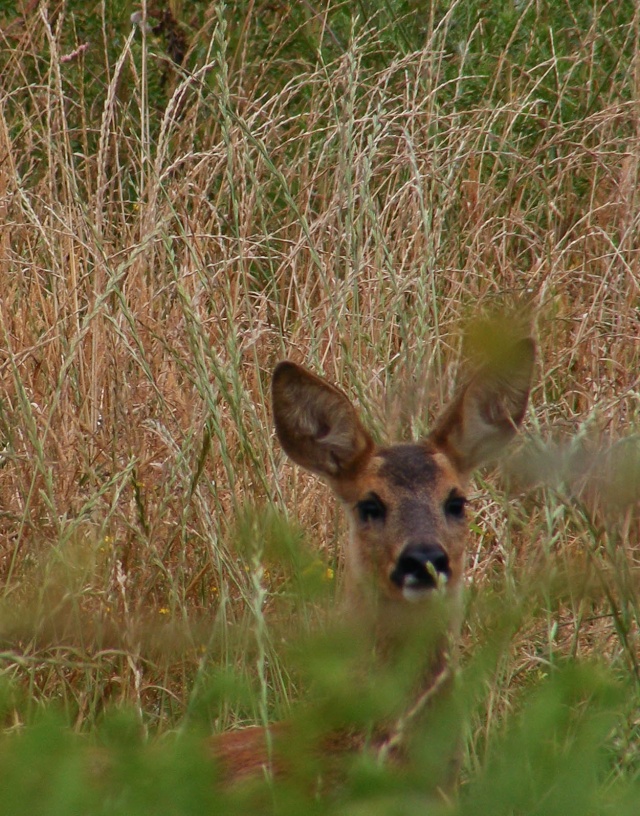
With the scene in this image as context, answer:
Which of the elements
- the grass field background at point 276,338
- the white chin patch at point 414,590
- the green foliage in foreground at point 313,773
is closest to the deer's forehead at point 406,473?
the grass field background at point 276,338

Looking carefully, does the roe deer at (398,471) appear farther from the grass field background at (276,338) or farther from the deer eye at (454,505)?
the grass field background at (276,338)

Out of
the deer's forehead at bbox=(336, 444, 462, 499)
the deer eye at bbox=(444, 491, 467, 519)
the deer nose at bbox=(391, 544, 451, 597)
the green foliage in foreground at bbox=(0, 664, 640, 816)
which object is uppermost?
the green foliage in foreground at bbox=(0, 664, 640, 816)

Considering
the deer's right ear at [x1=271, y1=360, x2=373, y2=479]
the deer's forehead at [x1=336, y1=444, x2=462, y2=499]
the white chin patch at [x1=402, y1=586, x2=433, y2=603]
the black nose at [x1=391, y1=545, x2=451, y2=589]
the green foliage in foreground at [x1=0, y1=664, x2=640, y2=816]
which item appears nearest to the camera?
the green foliage in foreground at [x1=0, y1=664, x2=640, y2=816]

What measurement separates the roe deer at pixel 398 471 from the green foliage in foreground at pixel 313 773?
1.64m

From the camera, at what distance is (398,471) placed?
12.1 ft

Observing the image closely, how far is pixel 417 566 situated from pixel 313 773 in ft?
6.19

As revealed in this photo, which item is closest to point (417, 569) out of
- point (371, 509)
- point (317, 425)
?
point (371, 509)

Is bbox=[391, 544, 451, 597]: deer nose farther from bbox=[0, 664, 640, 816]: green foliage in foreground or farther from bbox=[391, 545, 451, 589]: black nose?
bbox=[0, 664, 640, 816]: green foliage in foreground

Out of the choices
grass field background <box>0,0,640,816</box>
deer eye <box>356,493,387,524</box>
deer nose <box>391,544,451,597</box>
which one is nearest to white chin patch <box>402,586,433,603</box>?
deer nose <box>391,544,451,597</box>

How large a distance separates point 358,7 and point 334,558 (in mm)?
3577

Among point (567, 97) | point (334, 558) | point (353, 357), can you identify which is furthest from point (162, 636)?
point (567, 97)

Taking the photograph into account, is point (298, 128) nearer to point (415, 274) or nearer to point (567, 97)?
point (567, 97)

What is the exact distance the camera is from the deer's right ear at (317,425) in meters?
3.77

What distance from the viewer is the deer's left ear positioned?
379 centimetres
